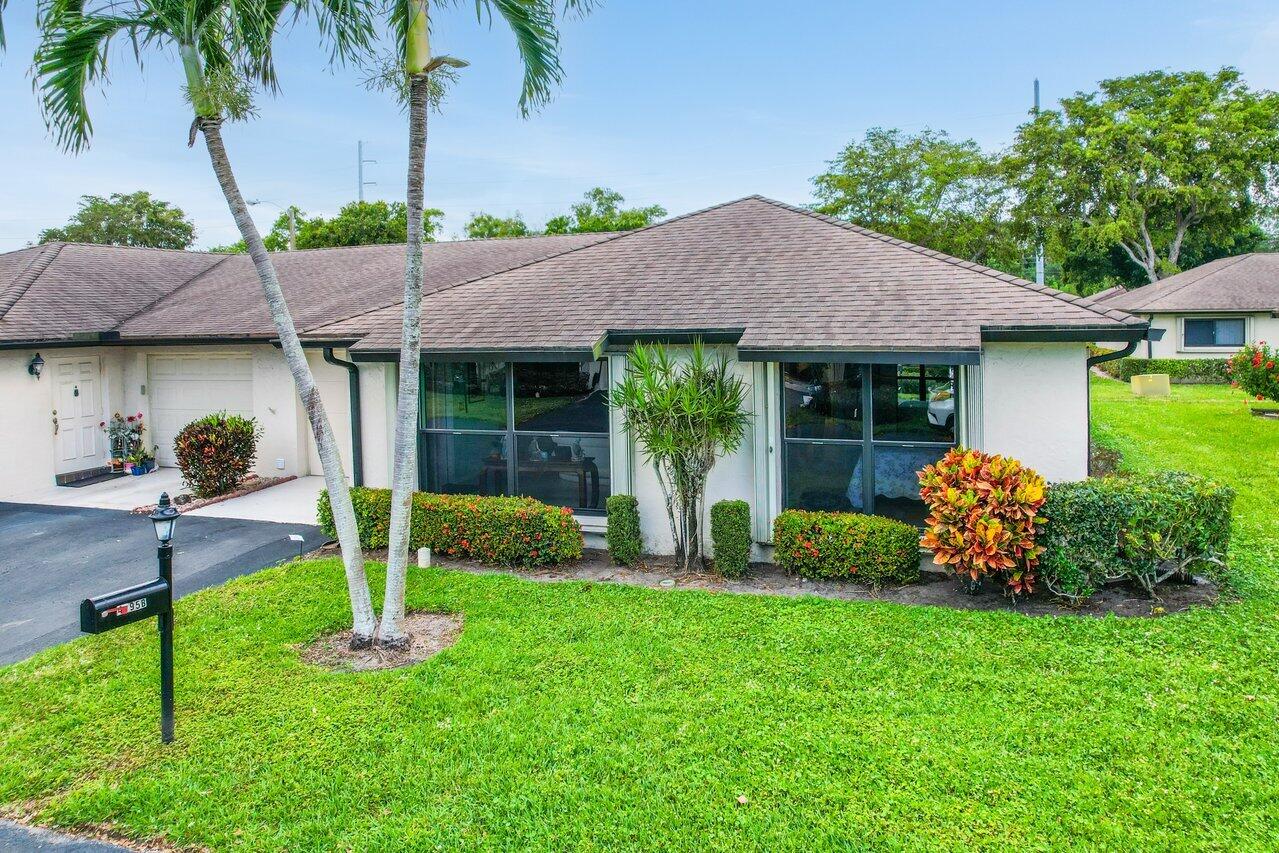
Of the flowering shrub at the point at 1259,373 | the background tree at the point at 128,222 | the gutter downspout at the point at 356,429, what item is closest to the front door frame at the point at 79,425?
the gutter downspout at the point at 356,429

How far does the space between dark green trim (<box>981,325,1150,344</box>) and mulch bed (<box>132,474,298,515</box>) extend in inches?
488

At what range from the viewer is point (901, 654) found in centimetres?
636

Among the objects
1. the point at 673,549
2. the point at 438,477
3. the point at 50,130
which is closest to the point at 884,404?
the point at 673,549

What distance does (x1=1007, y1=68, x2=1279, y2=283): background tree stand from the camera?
118ft

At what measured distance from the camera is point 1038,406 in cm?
829

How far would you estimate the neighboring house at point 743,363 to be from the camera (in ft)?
27.2

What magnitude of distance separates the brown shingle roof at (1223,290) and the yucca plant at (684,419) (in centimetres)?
2723

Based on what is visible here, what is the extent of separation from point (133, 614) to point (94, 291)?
15486 mm

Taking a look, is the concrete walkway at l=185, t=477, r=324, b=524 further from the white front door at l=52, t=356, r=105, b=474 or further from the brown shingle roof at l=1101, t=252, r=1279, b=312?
the brown shingle roof at l=1101, t=252, r=1279, b=312

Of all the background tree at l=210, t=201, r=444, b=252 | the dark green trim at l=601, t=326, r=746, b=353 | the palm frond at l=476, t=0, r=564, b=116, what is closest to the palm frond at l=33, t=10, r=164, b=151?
the palm frond at l=476, t=0, r=564, b=116

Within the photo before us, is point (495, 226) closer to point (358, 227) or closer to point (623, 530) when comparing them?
point (358, 227)

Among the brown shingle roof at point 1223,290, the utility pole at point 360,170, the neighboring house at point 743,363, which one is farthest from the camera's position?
the utility pole at point 360,170

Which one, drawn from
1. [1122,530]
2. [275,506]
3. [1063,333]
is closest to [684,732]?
[1122,530]

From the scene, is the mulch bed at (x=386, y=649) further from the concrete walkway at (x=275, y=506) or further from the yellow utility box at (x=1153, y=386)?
the yellow utility box at (x=1153, y=386)
